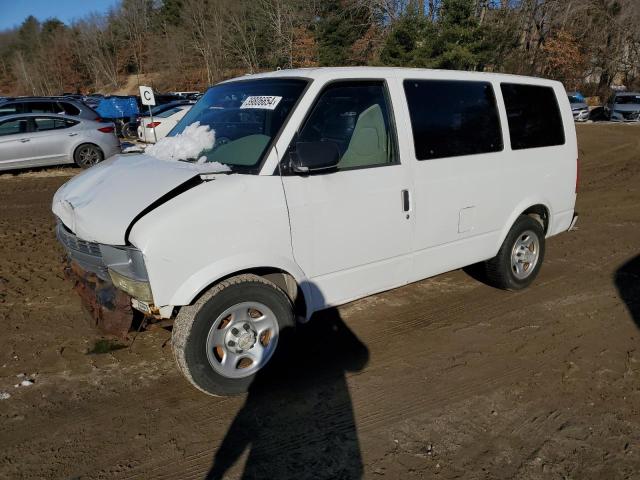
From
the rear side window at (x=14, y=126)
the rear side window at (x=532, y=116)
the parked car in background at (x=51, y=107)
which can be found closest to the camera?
the rear side window at (x=532, y=116)

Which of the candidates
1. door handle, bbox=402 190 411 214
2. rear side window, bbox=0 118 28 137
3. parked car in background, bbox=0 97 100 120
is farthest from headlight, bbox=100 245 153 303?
parked car in background, bbox=0 97 100 120

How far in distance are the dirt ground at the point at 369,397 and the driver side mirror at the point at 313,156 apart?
5.15ft

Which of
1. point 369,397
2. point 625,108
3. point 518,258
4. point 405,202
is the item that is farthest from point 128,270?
point 625,108

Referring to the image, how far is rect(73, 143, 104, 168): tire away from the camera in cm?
1254

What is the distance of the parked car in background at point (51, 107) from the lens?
43.6ft

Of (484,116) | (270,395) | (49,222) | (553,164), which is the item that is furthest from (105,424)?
(49,222)

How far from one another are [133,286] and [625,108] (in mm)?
29624

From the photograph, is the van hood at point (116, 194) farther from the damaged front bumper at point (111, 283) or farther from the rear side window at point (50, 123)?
the rear side window at point (50, 123)

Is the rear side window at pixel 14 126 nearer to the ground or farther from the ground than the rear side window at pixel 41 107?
nearer to the ground

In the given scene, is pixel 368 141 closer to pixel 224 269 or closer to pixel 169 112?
pixel 224 269

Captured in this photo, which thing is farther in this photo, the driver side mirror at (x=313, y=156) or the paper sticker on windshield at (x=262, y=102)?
the paper sticker on windshield at (x=262, y=102)

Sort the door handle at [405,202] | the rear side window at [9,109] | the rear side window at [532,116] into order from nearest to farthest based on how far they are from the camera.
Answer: the door handle at [405,202] → the rear side window at [532,116] → the rear side window at [9,109]

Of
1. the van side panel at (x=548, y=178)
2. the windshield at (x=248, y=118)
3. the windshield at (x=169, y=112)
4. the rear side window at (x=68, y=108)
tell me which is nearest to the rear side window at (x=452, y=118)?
the van side panel at (x=548, y=178)

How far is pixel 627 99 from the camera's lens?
87.3ft
